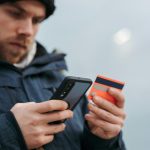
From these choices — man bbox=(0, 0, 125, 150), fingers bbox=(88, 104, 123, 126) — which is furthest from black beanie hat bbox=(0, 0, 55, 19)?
fingers bbox=(88, 104, 123, 126)

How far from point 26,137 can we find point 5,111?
267mm

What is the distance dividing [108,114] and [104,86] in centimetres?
15

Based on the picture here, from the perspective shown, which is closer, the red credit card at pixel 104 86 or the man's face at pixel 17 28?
the red credit card at pixel 104 86

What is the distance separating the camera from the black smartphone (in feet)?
8.14

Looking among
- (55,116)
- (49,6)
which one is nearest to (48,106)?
(55,116)

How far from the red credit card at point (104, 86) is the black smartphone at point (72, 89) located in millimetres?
41

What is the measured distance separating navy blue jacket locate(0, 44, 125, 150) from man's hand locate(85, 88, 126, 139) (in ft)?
0.42

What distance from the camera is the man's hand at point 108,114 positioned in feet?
8.72

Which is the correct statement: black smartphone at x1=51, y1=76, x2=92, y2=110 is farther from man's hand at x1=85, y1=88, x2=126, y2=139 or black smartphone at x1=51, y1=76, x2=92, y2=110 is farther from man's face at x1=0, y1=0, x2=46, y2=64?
man's face at x1=0, y1=0, x2=46, y2=64

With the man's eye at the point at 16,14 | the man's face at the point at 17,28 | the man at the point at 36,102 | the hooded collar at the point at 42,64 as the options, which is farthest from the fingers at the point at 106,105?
the man's eye at the point at 16,14

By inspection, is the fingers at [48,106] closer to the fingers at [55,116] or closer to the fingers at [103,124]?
the fingers at [55,116]

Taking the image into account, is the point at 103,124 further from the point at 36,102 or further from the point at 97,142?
the point at 36,102

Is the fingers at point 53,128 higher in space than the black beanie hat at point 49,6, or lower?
lower

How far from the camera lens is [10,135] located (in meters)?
2.38
